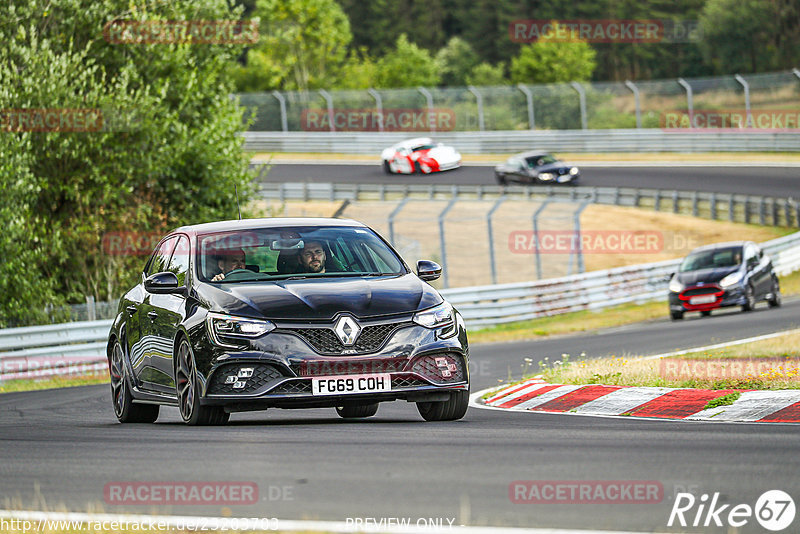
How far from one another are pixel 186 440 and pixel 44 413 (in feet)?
16.9

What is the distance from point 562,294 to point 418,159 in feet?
80.6

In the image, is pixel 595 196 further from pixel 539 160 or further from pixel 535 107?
pixel 535 107

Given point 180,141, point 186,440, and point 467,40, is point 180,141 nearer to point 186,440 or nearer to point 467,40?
point 186,440

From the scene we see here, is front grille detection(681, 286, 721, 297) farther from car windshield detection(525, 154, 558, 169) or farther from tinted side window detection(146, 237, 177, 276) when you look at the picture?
car windshield detection(525, 154, 558, 169)

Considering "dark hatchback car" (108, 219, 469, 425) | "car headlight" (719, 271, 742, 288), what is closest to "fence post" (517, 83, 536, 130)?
"car headlight" (719, 271, 742, 288)

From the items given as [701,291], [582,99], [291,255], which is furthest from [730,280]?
[582,99]

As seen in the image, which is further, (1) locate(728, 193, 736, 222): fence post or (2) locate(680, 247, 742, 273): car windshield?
(1) locate(728, 193, 736, 222): fence post

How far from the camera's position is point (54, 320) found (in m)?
23.3

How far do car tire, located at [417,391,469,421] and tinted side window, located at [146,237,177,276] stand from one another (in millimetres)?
2510

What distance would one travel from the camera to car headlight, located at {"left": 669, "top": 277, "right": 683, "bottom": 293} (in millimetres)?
25578

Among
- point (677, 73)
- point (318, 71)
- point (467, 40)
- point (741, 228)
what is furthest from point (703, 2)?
point (741, 228)

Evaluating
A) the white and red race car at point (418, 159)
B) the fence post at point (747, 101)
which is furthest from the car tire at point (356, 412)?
the white and red race car at point (418, 159)

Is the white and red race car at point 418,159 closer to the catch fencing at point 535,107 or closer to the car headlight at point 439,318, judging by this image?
the catch fencing at point 535,107

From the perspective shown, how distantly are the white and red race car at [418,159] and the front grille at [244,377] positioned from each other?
44.8 metres
